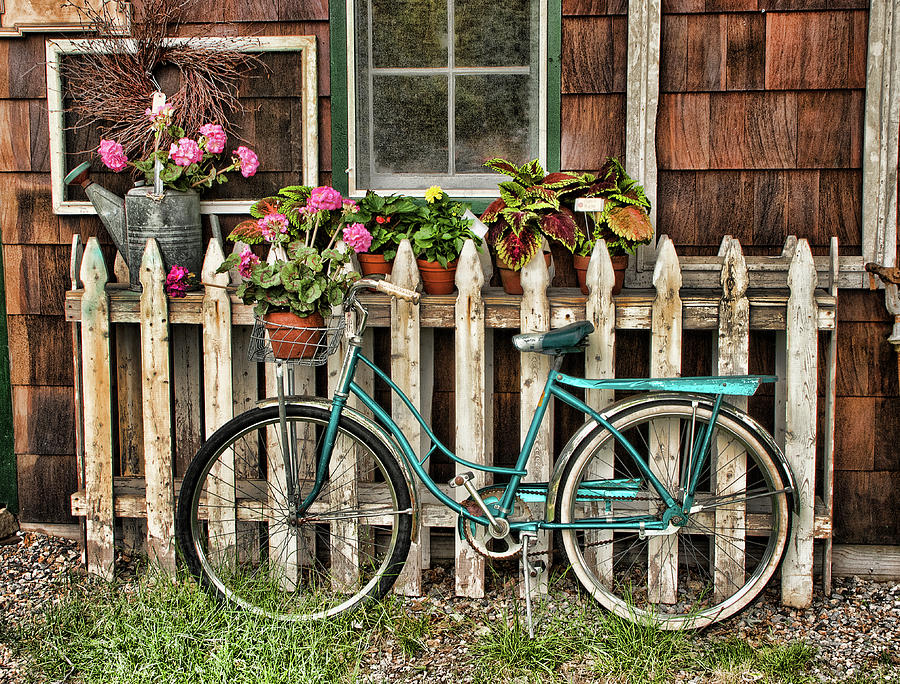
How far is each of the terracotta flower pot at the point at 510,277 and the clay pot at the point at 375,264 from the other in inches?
16.4

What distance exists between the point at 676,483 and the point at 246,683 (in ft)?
5.46

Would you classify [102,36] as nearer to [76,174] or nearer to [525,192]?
[76,174]

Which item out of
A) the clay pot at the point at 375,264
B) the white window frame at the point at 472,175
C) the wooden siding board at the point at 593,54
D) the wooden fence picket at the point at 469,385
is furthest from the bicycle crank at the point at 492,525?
the wooden siding board at the point at 593,54

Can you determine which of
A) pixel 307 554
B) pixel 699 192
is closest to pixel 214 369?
pixel 307 554

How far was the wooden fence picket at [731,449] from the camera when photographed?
128 inches

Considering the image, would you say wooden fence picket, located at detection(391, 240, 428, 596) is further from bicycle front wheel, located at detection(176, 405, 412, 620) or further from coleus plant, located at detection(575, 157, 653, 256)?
coleus plant, located at detection(575, 157, 653, 256)

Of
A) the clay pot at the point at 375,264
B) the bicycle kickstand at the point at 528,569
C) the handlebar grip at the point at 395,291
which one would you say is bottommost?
the bicycle kickstand at the point at 528,569

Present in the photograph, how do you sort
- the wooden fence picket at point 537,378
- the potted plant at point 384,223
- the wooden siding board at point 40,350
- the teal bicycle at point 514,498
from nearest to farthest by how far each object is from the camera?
1. the teal bicycle at point 514,498
2. the wooden fence picket at point 537,378
3. the potted plant at point 384,223
4. the wooden siding board at point 40,350

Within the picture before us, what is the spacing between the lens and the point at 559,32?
359 centimetres

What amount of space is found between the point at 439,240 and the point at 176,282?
0.98m

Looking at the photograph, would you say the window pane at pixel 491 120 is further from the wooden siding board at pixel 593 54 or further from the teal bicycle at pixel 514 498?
the teal bicycle at pixel 514 498

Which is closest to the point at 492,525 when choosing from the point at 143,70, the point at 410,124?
the point at 410,124

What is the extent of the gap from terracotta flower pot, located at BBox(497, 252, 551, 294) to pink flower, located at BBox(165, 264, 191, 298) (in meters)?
1.17

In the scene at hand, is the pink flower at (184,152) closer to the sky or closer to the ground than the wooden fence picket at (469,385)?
closer to the sky
